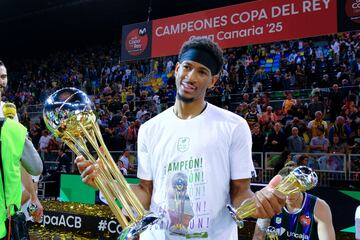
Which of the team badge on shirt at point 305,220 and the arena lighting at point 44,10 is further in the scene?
the arena lighting at point 44,10

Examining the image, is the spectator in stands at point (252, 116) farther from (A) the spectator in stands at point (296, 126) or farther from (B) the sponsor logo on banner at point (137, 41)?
(B) the sponsor logo on banner at point (137, 41)

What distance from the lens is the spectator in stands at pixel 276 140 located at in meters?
7.54

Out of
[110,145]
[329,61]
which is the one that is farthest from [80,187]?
[329,61]

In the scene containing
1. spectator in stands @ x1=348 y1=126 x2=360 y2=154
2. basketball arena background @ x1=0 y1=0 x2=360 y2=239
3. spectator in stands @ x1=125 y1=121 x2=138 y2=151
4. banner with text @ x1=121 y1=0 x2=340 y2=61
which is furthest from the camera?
spectator in stands @ x1=125 y1=121 x2=138 y2=151

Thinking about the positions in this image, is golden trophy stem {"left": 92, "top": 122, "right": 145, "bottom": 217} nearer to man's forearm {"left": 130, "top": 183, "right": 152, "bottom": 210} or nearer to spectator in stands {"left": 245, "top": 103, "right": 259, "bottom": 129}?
man's forearm {"left": 130, "top": 183, "right": 152, "bottom": 210}

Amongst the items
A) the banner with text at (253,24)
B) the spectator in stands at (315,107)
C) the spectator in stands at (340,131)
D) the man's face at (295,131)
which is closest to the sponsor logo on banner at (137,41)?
the banner with text at (253,24)

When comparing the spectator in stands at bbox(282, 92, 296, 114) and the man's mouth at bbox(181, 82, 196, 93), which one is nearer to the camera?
the man's mouth at bbox(181, 82, 196, 93)

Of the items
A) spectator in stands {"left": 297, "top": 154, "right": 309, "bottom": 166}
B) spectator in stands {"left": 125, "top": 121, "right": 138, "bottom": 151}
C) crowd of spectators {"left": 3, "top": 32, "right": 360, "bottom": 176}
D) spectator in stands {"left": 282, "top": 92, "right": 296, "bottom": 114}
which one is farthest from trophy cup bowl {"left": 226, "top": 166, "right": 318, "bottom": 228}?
spectator in stands {"left": 125, "top": 121, "right": 138, "bottom": 151}

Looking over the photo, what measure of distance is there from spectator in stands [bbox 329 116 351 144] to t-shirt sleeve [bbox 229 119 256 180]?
6.48 meters

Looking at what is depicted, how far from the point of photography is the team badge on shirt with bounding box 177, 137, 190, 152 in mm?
1638

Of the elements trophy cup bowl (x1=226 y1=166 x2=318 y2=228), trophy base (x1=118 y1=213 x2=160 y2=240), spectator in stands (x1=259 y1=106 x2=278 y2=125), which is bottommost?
trophy base (x1=118 y1=213 x2=160 y2=240)

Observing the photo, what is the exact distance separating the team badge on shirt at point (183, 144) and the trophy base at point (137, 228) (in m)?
0.36

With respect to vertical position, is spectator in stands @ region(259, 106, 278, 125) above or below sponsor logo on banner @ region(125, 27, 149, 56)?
below

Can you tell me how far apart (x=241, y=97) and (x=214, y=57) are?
332 inches
